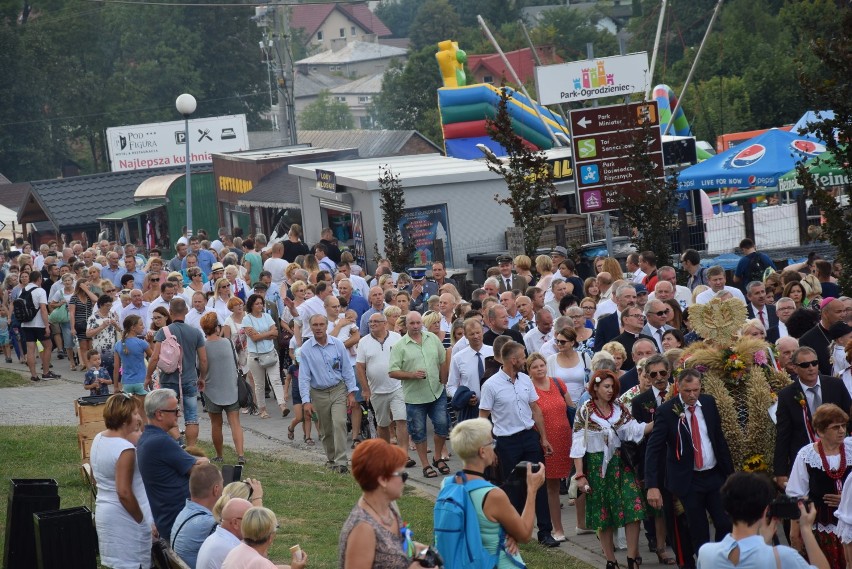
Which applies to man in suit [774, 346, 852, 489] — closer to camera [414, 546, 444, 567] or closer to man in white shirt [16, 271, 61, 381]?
camera [414, 546, 444, 567]

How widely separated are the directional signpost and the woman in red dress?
8.02 meters

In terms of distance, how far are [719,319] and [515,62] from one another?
83.0 m

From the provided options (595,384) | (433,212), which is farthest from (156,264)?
(595,384)

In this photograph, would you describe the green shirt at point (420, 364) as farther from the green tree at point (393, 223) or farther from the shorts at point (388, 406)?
the green tree at point (393, 223)

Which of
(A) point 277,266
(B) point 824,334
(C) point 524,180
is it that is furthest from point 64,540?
(A) point 277,266

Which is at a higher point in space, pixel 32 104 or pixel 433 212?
pixel 32 104

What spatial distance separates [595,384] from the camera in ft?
32.9

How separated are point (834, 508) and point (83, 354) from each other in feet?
48.3

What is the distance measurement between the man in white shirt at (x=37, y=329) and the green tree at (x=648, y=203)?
9.30 m

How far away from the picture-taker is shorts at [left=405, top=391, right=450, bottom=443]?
43.5ft

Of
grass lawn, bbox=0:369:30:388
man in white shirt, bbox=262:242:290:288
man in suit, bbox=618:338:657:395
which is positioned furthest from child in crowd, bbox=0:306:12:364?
man in suit, bbox=618:338:657:395

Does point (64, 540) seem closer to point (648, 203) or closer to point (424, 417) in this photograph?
point (424, 417)

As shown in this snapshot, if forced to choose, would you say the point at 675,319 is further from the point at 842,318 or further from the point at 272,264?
the point at 272,264

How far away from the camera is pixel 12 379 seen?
20.9 meters
